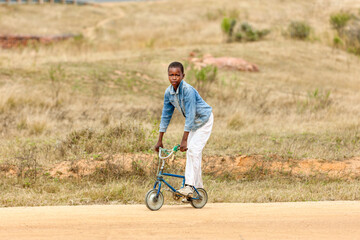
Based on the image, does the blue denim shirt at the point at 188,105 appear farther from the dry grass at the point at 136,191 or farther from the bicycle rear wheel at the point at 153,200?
the dry grass at the point at 136,191

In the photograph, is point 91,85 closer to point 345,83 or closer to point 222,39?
point 345,83

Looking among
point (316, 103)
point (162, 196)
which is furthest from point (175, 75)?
point (316, 103)

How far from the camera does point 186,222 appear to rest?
521 centimetres

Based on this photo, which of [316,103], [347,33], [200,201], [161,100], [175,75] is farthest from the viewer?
[347,33]

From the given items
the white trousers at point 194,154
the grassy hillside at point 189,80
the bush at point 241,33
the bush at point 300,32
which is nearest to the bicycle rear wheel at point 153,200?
the white trousers at point 194,154

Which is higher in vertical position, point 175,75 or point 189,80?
point 175,75

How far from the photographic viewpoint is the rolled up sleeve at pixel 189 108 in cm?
559

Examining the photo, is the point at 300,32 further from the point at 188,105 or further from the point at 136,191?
the point at 188,105

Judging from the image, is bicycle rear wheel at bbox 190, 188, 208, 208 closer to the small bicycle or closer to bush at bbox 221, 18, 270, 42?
the small bicycle

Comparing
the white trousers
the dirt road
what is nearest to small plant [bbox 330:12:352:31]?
the dirt road

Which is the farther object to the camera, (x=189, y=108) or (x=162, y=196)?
(x=162, y=196)

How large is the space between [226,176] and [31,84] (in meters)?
9.50

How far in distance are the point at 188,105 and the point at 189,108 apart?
0.12 ft

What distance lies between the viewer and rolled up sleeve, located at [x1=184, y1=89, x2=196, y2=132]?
5.59 meters
